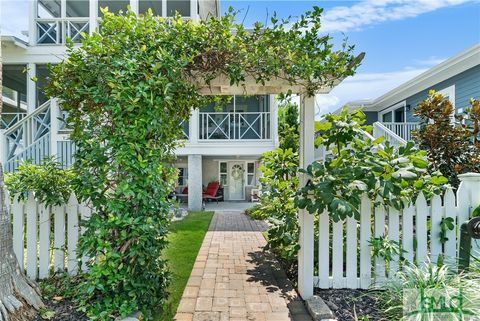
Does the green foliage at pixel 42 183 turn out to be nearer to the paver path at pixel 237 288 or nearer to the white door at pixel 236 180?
the paver path at pixel 237 288

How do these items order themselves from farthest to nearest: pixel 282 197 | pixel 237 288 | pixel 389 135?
pixel 389 135
pixel 282 197
pixel 237 288

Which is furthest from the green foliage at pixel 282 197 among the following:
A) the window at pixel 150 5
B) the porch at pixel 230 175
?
the porch at pixel 230 175

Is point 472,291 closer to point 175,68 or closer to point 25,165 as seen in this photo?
point 175,68

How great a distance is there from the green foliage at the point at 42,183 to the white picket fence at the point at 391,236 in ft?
9.56

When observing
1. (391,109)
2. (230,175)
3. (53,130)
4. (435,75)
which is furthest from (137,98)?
(230,175)

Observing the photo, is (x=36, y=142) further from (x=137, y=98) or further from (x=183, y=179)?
(x=183, y=179)

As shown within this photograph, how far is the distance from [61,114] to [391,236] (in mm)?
8641

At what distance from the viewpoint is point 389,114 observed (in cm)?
1441

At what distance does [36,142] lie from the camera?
8.15 m

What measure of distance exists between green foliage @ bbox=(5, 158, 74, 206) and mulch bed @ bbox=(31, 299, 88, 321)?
40.5 inches

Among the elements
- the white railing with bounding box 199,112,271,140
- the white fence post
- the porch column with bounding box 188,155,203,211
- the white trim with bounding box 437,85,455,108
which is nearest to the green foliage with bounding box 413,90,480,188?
the white trim with bounding box 437,85,455,108

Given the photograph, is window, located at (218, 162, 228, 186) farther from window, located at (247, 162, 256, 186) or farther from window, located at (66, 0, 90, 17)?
window, located at (66, 0, 90, 17)

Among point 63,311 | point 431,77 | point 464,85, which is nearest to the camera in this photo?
point 63,311

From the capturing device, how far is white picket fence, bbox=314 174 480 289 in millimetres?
3627
